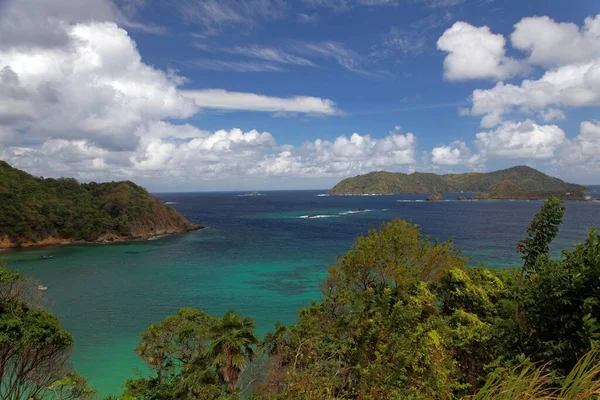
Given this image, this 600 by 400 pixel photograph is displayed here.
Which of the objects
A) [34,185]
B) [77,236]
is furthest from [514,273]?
[34,185]

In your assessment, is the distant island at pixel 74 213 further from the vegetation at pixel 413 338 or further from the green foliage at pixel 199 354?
the vegetation at pixel 413 338

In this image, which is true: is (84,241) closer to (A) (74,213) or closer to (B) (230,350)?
(A) (74,213)

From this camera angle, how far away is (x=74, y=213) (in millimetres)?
87688

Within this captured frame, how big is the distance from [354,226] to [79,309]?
7641 cm

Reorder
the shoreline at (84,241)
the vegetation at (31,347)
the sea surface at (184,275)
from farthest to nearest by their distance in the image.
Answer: the shoreline at (84,241), the sea surface at (184,275), the vegetation at (31,347)

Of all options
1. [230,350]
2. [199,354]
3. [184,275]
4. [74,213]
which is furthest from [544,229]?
[74,213]

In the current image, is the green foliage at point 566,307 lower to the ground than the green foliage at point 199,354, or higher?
higher

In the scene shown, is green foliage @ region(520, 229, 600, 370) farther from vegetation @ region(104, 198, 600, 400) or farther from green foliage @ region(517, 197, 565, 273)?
green foliage @ region(517, 197, 565, 273)

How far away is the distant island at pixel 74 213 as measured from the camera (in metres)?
77.4

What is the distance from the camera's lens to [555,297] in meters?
8.63

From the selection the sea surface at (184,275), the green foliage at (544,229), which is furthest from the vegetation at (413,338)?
the sea surface at (184,275)

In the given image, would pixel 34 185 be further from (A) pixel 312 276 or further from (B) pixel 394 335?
(B) pixel 394 335

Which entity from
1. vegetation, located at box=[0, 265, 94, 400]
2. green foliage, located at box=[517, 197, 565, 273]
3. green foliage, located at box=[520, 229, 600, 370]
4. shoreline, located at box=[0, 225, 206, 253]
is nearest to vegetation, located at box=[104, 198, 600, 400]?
green foliage, located at box=[520, 229, 600, 370]

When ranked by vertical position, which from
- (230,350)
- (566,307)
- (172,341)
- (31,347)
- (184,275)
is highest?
(566,307)
